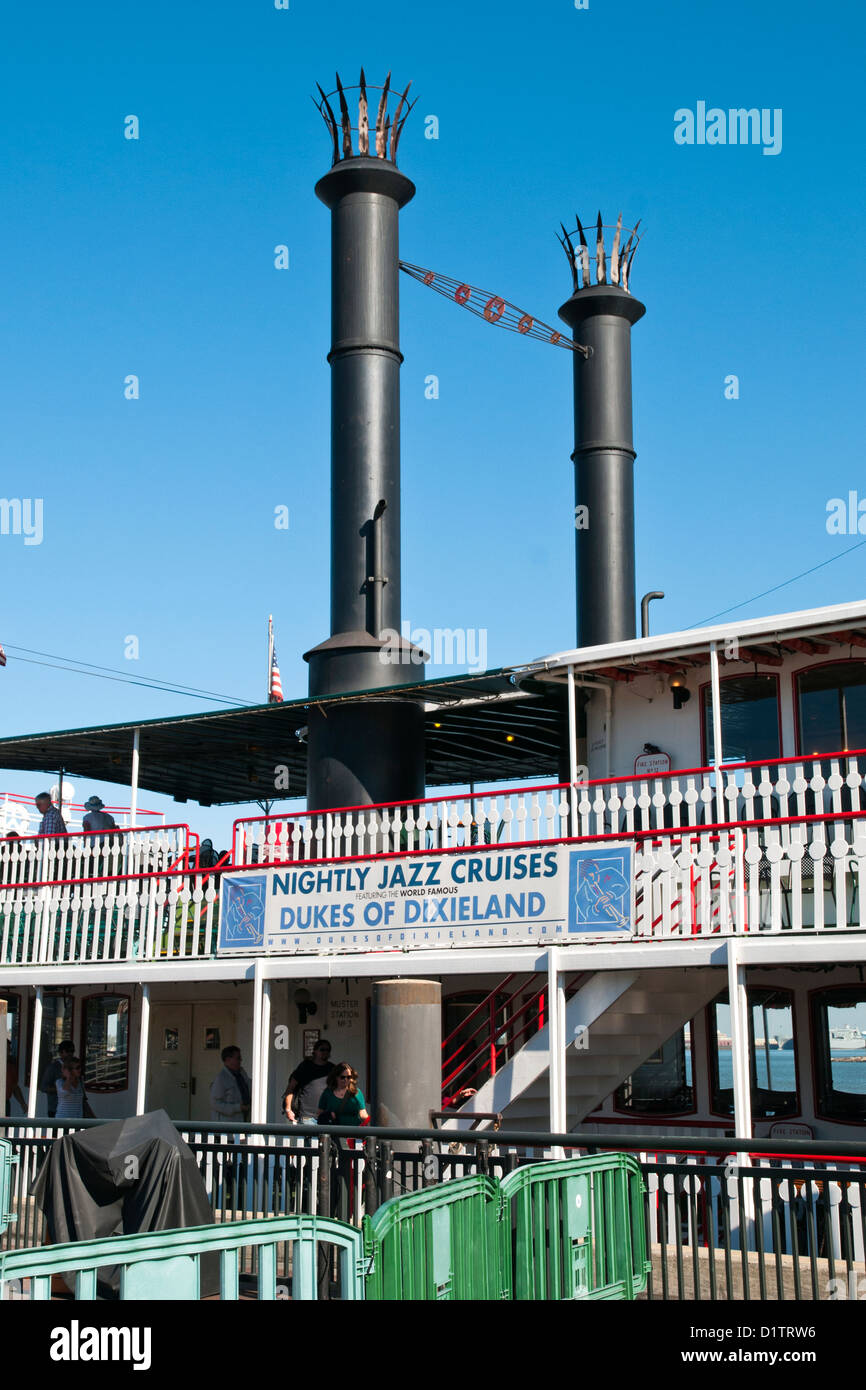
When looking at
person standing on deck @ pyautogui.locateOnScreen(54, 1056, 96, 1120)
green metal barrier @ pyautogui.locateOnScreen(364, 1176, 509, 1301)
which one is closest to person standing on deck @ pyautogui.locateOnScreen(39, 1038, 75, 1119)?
person standing on deck @ pyautogui.locateOnScreen(54, 1056, 96, 1120)

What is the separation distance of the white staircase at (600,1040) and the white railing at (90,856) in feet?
16.9

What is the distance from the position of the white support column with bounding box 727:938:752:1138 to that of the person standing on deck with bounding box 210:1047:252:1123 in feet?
21.6

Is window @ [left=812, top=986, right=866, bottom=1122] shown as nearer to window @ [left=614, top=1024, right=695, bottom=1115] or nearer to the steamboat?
the steamboat

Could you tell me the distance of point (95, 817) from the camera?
19.6 m

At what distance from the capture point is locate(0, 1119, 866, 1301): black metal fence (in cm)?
834

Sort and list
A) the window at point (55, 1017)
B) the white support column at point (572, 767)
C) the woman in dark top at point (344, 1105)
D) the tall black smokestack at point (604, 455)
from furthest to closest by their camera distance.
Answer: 1. the tall black smokestack at point (604, 455)
2. the window at point (55, 1017)
3. the white support column at point (572, 767)
4. the woman in dark top at point (344, 1105)

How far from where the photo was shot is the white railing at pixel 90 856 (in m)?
17.8

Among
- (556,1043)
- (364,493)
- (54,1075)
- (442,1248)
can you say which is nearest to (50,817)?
(54,1075)

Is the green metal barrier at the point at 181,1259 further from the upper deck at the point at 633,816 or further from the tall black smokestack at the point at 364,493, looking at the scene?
the tall black smokestack at the point at 364,493

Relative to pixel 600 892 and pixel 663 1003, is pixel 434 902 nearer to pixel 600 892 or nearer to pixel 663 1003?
pixel 600 892


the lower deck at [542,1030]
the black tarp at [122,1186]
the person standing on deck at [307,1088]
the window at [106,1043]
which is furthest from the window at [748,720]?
the window at [106,1043]
